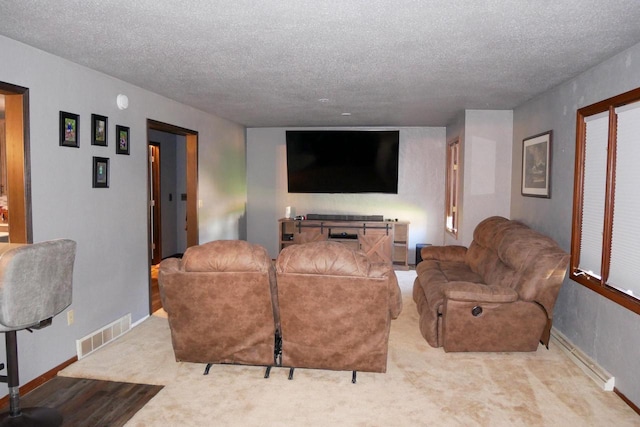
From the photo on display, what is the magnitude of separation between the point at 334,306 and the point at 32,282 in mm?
1814

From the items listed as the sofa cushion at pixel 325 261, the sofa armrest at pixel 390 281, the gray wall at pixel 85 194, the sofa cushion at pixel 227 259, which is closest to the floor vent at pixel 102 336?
the gray wall at pixel 85 194

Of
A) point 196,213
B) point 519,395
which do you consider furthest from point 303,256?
point 196,213

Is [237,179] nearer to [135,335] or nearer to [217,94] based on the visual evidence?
[217,94]

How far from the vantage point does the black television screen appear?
7.92 meters

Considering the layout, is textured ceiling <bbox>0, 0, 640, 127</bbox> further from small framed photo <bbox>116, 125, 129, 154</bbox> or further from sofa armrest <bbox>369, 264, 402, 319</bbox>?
sofa armrest <bbox>369, 264, 402, 319</bbox>

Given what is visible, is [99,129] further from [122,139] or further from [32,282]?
[32,282]

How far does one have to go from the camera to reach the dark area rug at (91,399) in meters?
2.89

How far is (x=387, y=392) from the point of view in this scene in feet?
10.6

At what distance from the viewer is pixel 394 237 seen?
25.8 feet

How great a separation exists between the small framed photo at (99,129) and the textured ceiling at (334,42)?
41 cm

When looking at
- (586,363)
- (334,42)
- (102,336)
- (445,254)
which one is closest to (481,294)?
(586,363)

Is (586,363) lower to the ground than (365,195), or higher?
lower

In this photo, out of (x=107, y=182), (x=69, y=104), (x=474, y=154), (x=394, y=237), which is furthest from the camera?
(x=394, y=237)

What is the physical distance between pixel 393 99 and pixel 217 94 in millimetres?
1965
